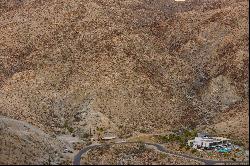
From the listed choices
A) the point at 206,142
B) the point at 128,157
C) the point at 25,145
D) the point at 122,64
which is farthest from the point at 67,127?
the point at 206,142

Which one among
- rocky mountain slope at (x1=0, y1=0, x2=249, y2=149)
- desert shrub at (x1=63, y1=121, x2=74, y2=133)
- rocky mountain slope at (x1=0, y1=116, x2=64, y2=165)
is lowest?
rocky mountain slope at (x1=0, y1=116, x2=64, y2=165)

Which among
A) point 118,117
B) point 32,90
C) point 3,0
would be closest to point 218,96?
point 118,117

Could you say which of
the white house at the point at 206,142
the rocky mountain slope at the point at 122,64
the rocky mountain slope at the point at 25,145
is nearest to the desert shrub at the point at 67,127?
the rocky mountain slope at the point at 122,64

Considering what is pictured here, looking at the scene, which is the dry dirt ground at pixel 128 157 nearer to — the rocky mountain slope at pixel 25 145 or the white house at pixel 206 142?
the rocky mountain slope at pixel 25 145

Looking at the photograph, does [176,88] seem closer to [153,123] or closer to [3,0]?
[153,123]

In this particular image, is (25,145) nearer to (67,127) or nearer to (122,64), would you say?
(67,127)

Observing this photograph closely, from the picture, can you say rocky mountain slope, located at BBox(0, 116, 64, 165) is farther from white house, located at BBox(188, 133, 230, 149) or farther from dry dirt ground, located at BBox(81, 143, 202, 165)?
white house, located at BBox(188, 133, 230, 149)

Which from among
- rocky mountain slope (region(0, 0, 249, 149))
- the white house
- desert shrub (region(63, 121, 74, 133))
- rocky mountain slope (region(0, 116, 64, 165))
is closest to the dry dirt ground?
rocky mountain slope (region(0, 116, 64, 165))
